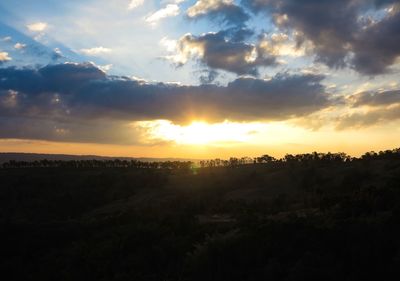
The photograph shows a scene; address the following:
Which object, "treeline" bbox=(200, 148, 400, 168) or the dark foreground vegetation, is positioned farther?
"treeline" bbox=(200, 148, 400, 168)

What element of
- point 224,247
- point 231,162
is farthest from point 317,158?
point 224,247

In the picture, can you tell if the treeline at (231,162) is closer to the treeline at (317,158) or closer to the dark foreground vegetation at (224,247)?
the treeline at (317,158)

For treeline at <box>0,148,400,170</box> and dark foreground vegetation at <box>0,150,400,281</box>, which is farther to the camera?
treeline at <box>0,148,400,170</box>

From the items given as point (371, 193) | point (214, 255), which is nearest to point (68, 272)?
point (214, 255)

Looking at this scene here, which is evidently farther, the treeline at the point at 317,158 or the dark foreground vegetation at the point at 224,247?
the treeline at the point at 317,158

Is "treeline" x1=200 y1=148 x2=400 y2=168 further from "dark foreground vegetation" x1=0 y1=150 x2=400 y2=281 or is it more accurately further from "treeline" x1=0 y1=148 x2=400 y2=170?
"dark foreground vegetation" x1=0 y1=150 x2=400 y2=281

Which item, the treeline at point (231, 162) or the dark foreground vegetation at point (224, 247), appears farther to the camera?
the treeline at point (231, 162)

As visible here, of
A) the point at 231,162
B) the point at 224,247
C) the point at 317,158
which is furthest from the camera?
the point at 231,162

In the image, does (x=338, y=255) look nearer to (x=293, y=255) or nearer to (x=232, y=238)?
(x=293, y=255)

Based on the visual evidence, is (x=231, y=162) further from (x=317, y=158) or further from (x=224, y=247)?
(x=224, y=247)

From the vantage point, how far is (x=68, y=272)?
1922cm

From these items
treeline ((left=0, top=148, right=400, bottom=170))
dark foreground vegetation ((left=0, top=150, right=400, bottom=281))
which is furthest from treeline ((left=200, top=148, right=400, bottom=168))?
dark foreground vegetation ((left=0, top=150, right=400, bottom=281))

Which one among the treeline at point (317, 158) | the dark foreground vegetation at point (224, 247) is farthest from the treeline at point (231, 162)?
the dark foreground vegetation at point (224, 247)

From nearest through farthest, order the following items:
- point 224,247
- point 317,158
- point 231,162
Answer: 1. point 224,247
2. point 317,158
3. point 231,162
